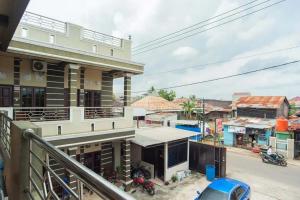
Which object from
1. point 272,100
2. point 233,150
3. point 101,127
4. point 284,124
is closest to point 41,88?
point 101,127

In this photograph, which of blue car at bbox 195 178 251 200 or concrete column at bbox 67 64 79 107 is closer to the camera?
blue car at bbox 195 178 251 200

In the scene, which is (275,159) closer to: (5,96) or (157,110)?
(157,110)

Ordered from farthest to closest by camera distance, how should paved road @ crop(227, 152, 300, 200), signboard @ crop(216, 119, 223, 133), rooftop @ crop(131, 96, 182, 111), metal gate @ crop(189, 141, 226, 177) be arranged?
1. rooftop @ crop(131, 96, 182, 111)
2. signboard @ crop(216, 119, 223, 133)
3. metal gate @ crop(189, 141, 226, 177)
4. paved road @ crop(227, 152, 300, 200)

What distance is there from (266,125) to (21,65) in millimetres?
20880

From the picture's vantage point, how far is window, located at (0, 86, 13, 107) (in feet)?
28.1

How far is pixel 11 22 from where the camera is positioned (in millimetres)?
3580

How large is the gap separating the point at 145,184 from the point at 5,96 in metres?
7.47

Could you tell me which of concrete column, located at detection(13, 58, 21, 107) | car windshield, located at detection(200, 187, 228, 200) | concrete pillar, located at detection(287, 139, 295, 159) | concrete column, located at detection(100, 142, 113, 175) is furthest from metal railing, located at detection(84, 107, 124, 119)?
concrete pillar, located at detection(287, 139, 295, 159)

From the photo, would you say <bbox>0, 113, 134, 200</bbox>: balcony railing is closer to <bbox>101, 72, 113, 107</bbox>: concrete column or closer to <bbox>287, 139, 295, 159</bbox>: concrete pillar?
<bbox>101, 72, 113, 107</bbox>: concrete column

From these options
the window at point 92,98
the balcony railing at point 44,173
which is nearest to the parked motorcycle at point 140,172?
the window at point 92,98

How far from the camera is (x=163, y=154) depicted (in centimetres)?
1227

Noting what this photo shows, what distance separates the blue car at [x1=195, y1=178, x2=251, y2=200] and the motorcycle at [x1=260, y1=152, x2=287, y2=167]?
9.16m

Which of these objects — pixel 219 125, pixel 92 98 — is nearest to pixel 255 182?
pixel 92 98

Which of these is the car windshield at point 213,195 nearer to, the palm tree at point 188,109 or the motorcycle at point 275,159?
the motorcycle at point 275,159
